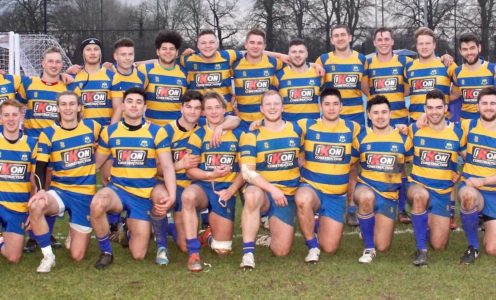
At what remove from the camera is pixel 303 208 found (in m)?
4.55

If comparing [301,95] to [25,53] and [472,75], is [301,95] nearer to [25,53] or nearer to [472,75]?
[472,75]

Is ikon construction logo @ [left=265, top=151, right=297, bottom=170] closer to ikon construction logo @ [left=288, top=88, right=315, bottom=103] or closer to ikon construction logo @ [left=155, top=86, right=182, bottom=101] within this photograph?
ikon construction logo @ [left=288, top=88, right=315, bottom=103]

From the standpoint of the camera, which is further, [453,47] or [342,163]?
[453,47]

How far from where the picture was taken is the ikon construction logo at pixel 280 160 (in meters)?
4.73

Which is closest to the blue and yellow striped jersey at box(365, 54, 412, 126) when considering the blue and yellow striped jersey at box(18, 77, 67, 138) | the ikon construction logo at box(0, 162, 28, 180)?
the blue and yellow striped jersey at box(18, 77, 67, 138)

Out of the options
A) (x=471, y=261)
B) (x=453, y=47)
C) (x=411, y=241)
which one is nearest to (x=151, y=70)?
(x=411, y=241)

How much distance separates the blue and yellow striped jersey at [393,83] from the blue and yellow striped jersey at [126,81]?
2.41 meters

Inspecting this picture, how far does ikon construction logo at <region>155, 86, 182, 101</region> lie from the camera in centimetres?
573

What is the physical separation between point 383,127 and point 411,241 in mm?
1162

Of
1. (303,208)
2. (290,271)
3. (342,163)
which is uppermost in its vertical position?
(342,163)

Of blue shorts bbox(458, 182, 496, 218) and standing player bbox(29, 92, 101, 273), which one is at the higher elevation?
standing player bbox(29, 92, 101, 273)

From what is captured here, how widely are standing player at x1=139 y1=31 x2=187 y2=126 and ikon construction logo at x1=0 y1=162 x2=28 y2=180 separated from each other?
1.53 metres

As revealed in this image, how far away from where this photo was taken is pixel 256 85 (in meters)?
5.97

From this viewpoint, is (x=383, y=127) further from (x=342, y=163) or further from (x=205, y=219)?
(x=205, y=219)
